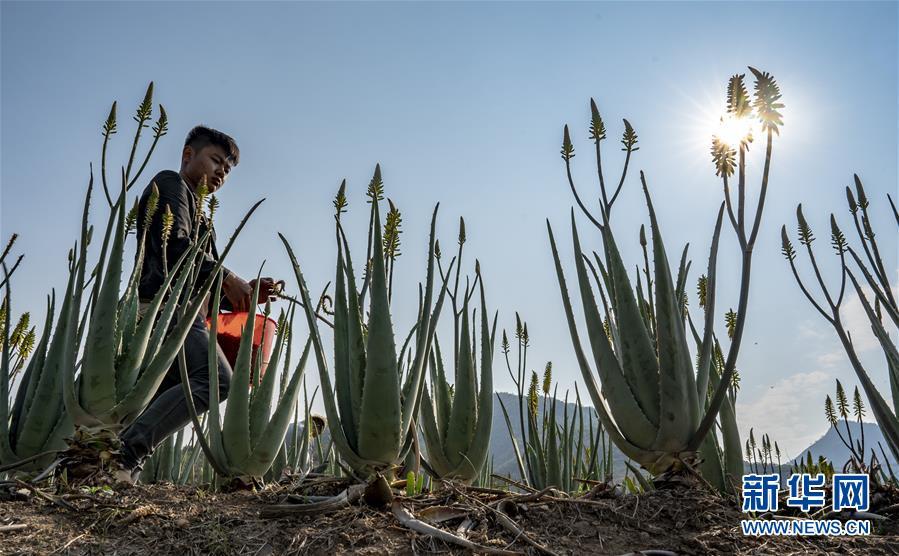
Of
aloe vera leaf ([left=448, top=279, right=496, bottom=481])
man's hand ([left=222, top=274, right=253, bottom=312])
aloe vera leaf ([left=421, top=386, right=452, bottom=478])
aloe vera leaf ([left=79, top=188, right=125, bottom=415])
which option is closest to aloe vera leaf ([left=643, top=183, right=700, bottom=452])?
aloe vera leaf ([left=448, top=279, right=496, bottom=481])

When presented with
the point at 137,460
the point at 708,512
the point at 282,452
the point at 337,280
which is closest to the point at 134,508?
the point at 337,280

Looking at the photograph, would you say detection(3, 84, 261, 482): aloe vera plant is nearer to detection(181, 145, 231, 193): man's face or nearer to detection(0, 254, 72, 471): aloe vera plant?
detection(0, 254, 72, 471): aloe vera plant

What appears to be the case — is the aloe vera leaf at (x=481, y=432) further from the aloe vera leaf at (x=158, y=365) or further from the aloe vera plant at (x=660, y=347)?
the aloe vera leaf at (x=158, y=365)

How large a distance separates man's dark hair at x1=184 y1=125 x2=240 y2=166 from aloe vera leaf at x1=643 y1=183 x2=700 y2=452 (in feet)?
6.85

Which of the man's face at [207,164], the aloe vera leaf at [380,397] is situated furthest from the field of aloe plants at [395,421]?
the man's face at [207,164]

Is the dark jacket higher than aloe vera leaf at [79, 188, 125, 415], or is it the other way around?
the dark jacket

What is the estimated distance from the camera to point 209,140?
2.65 m

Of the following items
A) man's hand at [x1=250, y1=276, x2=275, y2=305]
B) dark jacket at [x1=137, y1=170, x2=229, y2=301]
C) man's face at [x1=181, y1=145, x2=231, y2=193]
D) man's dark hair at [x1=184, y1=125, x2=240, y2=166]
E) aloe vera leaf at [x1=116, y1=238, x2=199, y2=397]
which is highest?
man's dark hair at [x1=184, y1=125, x2=240, y2=166]

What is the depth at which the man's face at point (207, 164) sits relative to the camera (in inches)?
103

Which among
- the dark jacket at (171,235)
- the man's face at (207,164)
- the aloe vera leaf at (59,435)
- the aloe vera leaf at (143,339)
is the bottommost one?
the aloe vera leaf at (59,435)

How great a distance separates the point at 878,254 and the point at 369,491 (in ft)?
5.36

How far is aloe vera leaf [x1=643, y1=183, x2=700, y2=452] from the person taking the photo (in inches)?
52.3

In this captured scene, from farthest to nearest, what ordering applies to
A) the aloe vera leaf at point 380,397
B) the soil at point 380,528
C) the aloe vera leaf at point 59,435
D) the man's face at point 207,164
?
the man's face at point 207,164
the aloe vera leaf at point 59,435
the aloe vera leaf at point 380,397
the soil at point 380,528

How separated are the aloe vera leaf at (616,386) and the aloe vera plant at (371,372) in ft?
1.31
